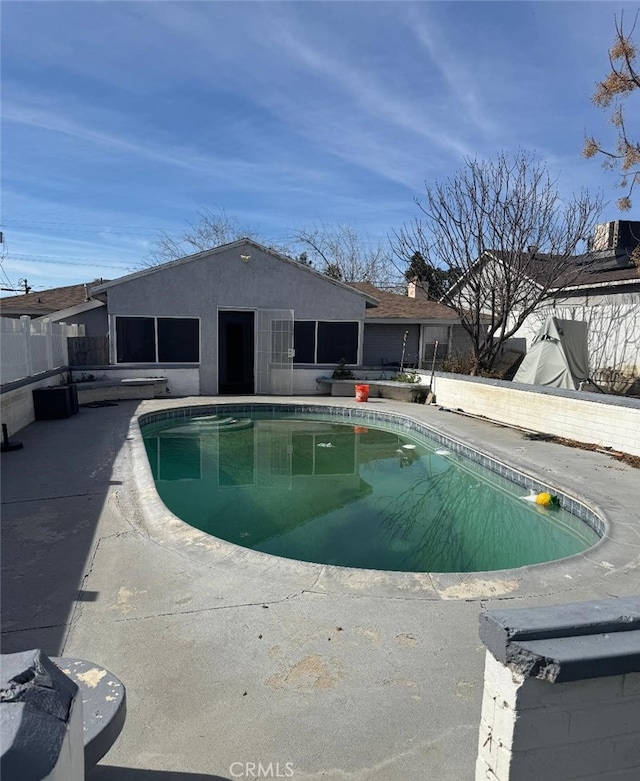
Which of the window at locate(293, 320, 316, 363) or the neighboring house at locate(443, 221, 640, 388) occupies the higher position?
the neighboring house at locate(443, 221, 640, 388)

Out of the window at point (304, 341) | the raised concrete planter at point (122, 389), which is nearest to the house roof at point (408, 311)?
the window at point (304, 341)

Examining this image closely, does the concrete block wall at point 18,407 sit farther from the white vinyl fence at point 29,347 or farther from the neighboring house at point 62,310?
the neighboring house at point 62,310

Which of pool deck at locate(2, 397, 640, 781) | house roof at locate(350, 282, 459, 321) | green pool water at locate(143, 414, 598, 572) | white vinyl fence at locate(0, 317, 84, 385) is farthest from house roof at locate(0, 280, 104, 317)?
pool deck at locate(2, 397, 640, 781)

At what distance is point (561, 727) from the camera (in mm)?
1592

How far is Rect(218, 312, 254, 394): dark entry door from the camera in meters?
15.5

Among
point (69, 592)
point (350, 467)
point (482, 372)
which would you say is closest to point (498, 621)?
point (69, 592)

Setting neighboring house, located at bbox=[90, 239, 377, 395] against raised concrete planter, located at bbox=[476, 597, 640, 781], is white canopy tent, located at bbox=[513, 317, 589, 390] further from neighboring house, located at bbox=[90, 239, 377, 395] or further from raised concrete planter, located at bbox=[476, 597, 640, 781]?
raised concrete planter, located at bbox=[476, 597, 640, 781]

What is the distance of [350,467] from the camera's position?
901cm

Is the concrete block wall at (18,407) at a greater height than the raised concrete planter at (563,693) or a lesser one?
lesser

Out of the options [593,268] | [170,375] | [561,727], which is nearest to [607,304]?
[593,268]

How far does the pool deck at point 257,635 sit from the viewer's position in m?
2.18

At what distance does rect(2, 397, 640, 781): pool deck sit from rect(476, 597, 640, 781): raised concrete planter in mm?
613

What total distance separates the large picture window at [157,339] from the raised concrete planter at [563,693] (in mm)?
14094

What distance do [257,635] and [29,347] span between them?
931cm
